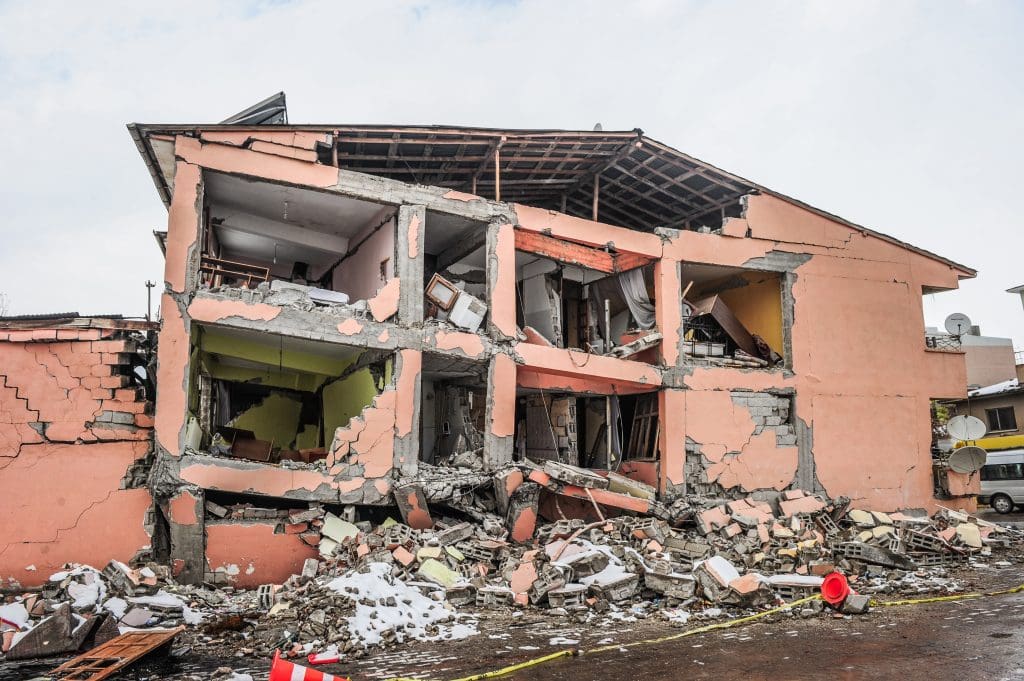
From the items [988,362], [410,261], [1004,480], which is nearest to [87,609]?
[410,261]

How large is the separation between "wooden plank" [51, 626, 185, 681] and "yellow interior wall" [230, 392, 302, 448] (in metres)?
9.28

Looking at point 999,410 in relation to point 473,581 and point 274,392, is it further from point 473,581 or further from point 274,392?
point 274,392

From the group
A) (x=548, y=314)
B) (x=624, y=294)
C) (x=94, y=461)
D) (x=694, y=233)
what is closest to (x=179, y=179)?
(x=94, y=461)

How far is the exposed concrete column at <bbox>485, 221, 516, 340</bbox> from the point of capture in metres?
13.0

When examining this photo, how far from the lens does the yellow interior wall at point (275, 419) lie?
654 inches

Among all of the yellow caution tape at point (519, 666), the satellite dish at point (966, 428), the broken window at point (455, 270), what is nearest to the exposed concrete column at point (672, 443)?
the broken window at point (455, 270)

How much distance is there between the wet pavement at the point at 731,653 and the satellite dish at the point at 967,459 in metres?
7.76

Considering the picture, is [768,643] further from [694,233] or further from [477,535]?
[694,233]

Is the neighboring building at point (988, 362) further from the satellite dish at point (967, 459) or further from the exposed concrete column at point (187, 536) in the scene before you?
the exposed concrete column at point (187, 536)

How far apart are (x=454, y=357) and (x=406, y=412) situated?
1.45 metres

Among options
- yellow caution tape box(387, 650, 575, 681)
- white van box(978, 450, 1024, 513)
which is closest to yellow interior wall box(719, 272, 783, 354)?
white van box(978, 450, 1024, 513)

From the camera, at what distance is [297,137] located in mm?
11602

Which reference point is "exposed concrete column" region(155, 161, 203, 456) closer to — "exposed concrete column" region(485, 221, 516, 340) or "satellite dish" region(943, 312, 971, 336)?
"exposed concrete column" region(485, 221, 516, 340)

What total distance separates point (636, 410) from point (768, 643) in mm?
8368
